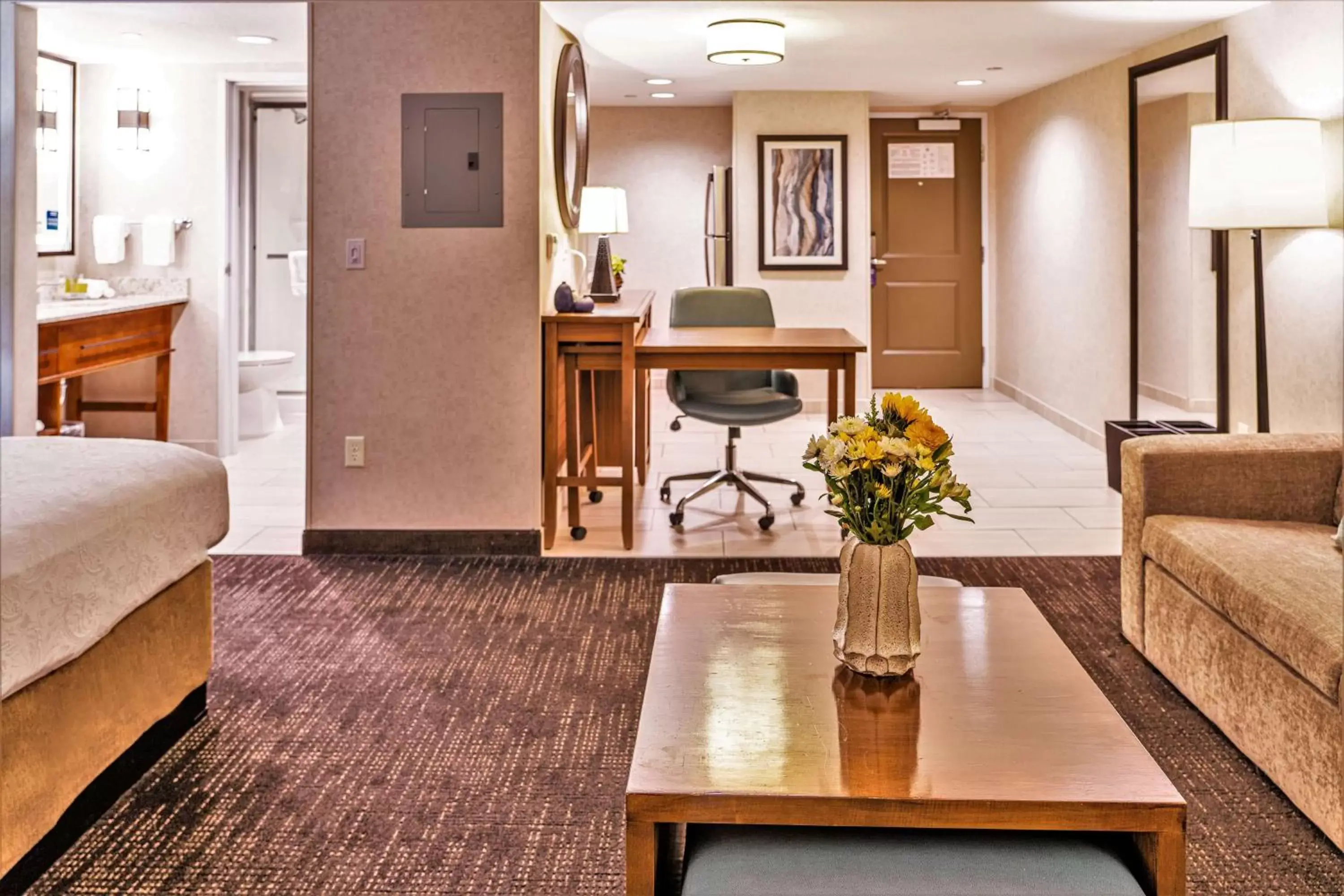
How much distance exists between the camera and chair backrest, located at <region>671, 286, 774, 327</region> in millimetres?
5613

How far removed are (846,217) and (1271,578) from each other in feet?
19.6

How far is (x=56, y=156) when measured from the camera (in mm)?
6027

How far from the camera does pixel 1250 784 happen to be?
8.40 ft

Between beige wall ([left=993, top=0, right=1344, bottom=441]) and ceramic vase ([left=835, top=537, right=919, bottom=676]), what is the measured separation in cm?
291

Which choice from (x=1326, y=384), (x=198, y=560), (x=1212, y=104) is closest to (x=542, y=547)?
(x=198, y=560)

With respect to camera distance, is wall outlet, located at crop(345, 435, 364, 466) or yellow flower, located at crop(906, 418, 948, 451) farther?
wall outlet, located at crop(345, 435, 364, 466)

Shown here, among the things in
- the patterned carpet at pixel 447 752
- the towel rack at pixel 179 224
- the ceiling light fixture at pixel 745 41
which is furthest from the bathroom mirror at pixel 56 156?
the ceiling light fixture at pixel 745 41

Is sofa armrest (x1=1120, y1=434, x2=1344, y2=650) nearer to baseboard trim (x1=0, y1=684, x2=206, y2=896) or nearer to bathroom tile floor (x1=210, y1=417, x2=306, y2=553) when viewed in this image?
baseboard trim (x1=0, y1=684, x2=206, y2=896)

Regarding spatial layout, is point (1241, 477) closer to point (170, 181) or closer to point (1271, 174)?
point (1271, 174)

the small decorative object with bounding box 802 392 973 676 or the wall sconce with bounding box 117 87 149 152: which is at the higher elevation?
the wall sconce with bounding box 117 87 149 152

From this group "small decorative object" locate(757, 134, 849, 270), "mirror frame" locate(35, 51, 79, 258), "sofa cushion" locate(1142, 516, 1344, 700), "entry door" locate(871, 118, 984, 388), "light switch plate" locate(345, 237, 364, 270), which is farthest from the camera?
"entry door" locate(871, 118, 984, 388)

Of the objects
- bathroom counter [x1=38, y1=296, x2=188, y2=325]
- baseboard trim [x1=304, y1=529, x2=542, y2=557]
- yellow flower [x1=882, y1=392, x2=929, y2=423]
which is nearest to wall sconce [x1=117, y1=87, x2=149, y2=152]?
bathroom counter [x1=38, y1=296, x2=188, y2=325]

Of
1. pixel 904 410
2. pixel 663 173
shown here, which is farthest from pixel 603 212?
pixel 904 410

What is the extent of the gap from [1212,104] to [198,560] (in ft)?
14.9
